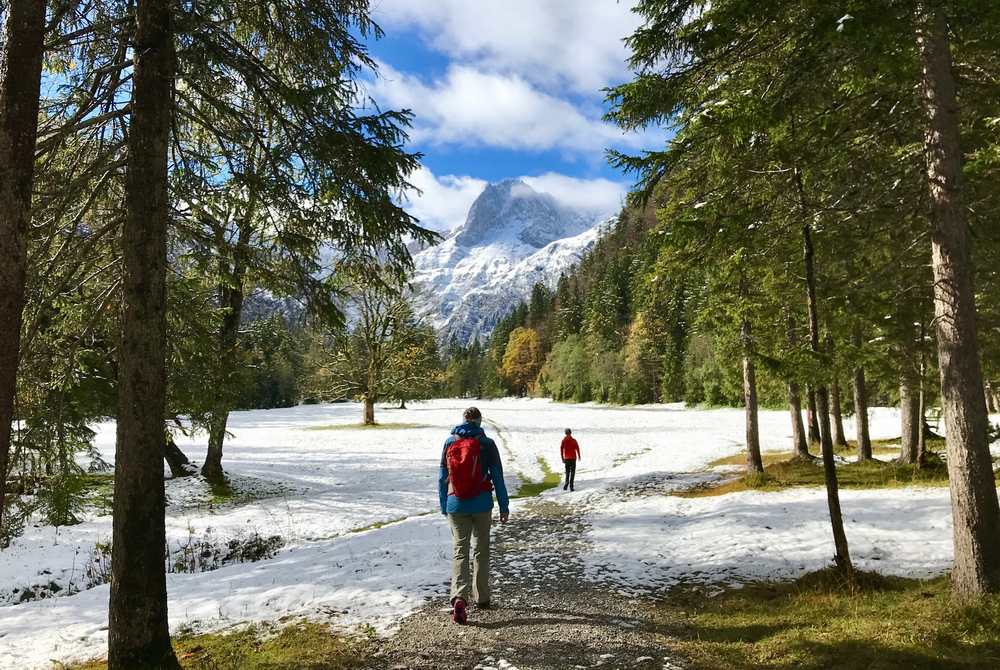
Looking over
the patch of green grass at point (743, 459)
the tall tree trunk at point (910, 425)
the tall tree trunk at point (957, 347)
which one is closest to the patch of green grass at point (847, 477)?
the tall tree trunk at point (910, 425)

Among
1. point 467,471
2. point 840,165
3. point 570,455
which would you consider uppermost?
point 840,165

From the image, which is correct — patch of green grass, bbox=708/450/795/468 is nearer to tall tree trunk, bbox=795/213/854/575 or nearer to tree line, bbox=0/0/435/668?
tall tree trunk, bbox=795/213/854/575

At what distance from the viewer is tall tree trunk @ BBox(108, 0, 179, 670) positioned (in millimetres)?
4836

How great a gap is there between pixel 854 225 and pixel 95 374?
12.5m

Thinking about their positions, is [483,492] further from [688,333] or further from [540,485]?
[540,485]

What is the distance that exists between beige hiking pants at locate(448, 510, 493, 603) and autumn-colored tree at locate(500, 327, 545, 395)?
100 metres

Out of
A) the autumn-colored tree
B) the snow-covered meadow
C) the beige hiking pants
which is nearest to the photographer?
the beige hiking pants

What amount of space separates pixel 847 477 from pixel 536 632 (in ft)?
36.7

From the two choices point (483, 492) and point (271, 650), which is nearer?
point (271, 650)

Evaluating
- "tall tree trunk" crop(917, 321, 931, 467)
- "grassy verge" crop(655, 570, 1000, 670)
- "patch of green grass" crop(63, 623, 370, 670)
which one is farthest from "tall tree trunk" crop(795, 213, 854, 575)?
"tall tree trunk" crop(917, 321, 931, 467)

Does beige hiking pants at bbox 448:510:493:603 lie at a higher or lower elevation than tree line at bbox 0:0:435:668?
lower

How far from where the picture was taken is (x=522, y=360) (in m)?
109

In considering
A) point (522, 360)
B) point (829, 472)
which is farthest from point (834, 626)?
point (522, 360)

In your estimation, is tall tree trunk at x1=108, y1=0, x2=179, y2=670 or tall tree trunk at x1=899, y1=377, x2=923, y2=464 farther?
tall tree trunk at x1=899, y1=377, x2=923, y2=464
